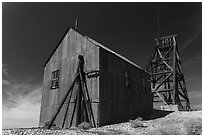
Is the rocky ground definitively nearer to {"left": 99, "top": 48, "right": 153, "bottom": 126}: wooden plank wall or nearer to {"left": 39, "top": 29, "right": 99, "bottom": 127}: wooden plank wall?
{"left": 99, "top": 48, "right": 153, "bottom": 126}: wooden plank wall

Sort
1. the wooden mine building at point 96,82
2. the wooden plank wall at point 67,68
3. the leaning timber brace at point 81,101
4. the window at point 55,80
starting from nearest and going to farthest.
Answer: the leaning timber brace at point 81,101, the wooden mine building at point 96,82, the wooden plank wall at point 67,68, the window at point 55,80

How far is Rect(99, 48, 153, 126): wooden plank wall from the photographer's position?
15188 millimetres

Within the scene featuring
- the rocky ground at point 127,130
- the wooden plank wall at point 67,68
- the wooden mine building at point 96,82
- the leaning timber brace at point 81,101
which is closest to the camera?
the rocky ground at point 127,130

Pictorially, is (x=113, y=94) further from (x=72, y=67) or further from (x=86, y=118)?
(x=72, y=67)

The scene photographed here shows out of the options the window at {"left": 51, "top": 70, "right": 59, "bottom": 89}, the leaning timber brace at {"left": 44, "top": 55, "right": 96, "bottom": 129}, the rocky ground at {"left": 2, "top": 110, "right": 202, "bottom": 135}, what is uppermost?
the window at {"left": 51, "top": 70, "right": 59, "bottom": 89}

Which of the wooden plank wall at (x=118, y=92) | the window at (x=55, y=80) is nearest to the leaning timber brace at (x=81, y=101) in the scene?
the wooden plank wall at (x=118, y=92)

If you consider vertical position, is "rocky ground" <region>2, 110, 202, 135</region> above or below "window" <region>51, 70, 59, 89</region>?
below

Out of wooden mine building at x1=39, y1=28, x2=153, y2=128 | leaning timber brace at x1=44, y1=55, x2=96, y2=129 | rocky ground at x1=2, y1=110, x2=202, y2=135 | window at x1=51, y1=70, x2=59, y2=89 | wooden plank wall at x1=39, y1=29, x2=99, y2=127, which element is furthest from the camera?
window at x1=51, y1=70, x2=59, y2=89

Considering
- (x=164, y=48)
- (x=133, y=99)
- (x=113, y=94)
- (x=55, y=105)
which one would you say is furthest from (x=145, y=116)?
(x=164, y=48)

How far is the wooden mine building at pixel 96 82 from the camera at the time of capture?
15.1 m

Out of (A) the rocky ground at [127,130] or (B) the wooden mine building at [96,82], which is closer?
(A) the rocky ground at [127,130]

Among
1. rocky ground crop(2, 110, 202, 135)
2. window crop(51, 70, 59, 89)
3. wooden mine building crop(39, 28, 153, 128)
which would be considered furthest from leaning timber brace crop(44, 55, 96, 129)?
window crop(51, 70, 59, 89)

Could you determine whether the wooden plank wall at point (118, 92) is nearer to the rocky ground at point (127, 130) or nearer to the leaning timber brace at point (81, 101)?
the leaning timber brace at point (81, 101)

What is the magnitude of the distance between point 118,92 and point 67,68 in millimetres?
4894
